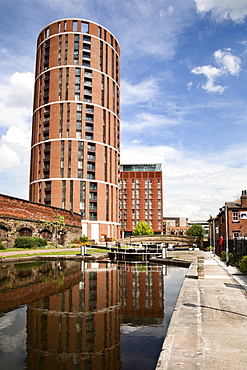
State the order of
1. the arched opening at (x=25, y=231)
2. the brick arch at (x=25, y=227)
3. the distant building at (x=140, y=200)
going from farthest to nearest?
the distant building at (x=140, y=200)
the arched opening at (x=25, y=231)
the brick arch at (x=25, y=227)

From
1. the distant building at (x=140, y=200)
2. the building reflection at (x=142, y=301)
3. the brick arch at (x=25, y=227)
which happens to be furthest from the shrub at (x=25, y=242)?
the distant building at (x=140, y=200)

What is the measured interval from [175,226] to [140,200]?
66.8 m

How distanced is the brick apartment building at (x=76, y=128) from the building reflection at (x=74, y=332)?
66170mm

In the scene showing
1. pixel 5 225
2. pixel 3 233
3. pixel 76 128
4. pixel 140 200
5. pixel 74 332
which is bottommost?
pixel 74 332

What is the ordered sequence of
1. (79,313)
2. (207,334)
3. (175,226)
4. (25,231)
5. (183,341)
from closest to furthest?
1. (183,341)
2. (207,334)
3. (79,313)
4. (25,231)
5. (175,226)

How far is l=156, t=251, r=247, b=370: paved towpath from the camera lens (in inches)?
220

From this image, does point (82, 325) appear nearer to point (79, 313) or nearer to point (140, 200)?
point (79, 313)

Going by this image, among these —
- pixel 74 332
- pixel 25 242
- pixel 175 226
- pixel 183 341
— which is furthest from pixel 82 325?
pixel 175 226

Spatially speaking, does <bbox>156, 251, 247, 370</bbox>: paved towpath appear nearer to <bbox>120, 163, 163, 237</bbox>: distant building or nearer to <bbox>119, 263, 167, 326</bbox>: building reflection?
<bbox>119, 263, 167, 326</bbox>: building reflection

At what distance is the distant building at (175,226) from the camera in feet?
608

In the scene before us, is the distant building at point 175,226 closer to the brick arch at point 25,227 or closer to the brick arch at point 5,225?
the brick arch at point 25,227

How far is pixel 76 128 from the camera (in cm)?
8194

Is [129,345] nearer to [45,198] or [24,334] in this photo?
[24,334]

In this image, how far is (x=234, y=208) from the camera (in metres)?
47.3
